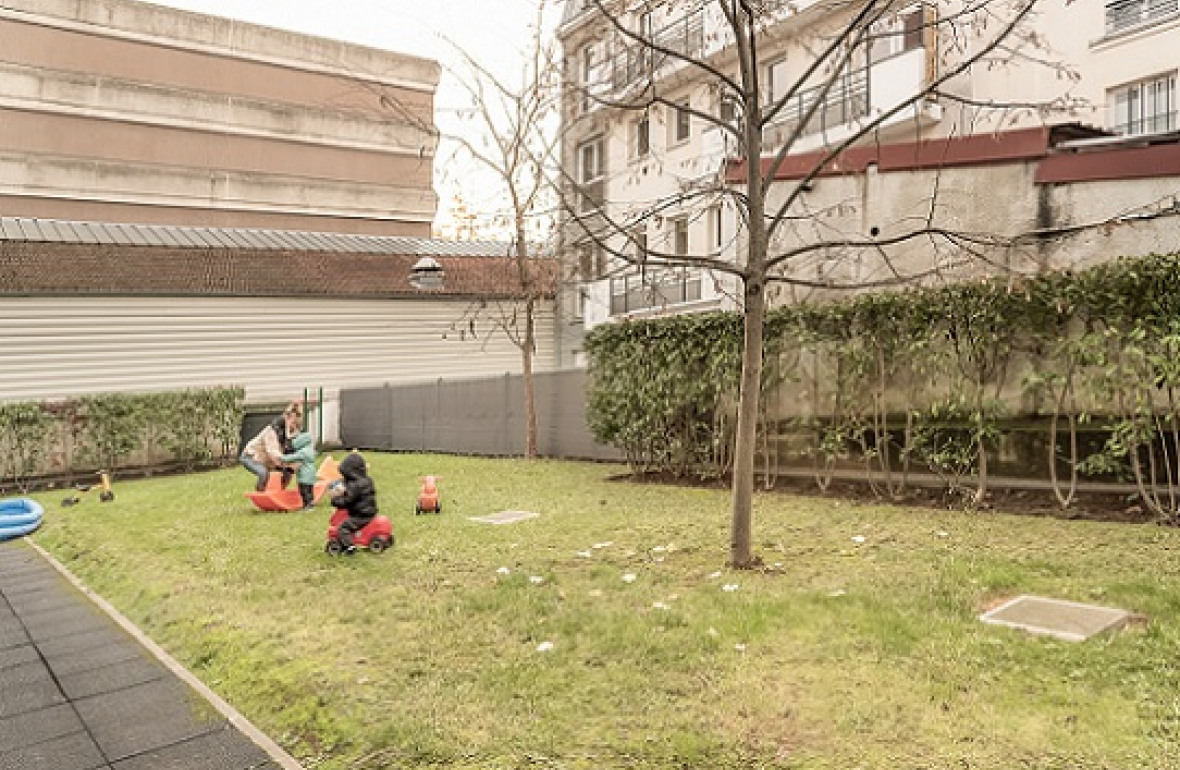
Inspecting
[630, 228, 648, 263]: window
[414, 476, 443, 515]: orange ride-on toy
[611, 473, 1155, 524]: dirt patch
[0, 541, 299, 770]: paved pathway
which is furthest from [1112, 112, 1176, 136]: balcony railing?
[0, 541, 299, 770]: paved pathway

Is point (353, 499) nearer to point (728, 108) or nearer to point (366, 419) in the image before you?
point (728, 108)

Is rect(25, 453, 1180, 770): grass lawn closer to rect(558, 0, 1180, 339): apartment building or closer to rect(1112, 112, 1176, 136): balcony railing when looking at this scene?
rect(558, 0, 1180, 339): apartment building

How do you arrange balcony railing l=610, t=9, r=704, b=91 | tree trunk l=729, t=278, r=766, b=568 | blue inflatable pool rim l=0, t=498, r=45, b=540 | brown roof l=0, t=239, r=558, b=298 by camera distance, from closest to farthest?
tree trunk l=729, t=278, r=766, b=568
balcony railing l=610, t=9, r=704, b=91
blue inflatable pool rim l=0, t=498, r=45, b=540
brown roof l=0, t=239, r=558, b=298

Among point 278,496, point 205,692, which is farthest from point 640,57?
point 278,496

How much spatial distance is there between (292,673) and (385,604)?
4.23 ft

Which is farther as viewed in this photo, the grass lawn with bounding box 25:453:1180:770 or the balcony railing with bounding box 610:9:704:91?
the balcony railing with bounding box 610:9:704:91

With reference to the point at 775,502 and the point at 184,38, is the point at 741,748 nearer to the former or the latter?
the point at 775,502

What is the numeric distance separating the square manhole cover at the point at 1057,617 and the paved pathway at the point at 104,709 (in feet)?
12.9

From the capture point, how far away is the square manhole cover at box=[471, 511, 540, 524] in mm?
9492

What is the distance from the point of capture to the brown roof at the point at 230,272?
883 inches

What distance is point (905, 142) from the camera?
11.9 meters

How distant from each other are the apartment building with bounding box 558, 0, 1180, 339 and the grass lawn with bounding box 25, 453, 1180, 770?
2417 mm

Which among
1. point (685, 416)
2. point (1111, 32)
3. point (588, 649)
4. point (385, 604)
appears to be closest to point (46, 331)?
point (685, 416)

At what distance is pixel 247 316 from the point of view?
25375 millimetres
